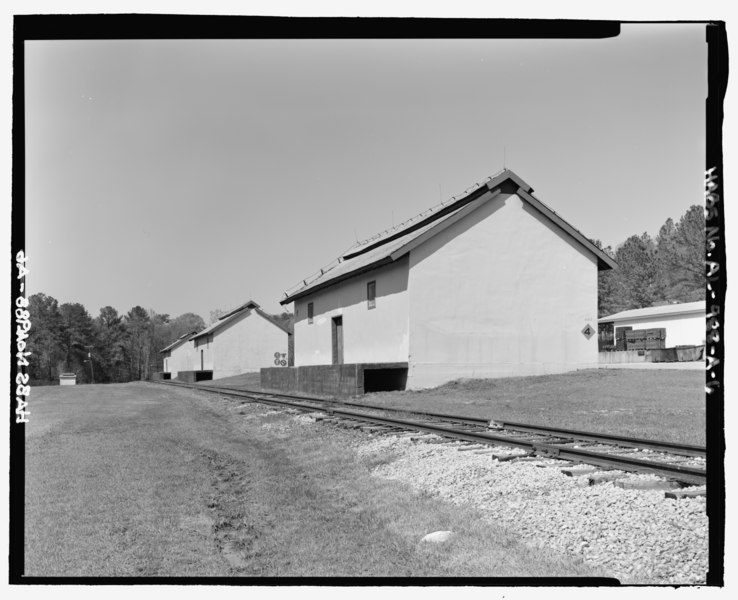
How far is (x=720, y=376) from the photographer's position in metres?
3.88

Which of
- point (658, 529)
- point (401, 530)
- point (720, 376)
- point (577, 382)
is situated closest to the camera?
point (720, 376)

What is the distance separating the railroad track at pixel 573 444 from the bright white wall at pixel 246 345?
40.4 m

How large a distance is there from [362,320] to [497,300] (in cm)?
579

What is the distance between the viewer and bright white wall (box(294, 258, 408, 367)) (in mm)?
24125

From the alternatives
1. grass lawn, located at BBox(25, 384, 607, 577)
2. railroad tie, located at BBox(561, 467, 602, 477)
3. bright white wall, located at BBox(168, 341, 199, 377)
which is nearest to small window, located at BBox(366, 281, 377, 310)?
grass lawn, located at BBox(25, 384, 607, 577)

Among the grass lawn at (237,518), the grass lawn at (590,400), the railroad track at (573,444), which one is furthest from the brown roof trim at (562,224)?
the grass lawn at (237,518)

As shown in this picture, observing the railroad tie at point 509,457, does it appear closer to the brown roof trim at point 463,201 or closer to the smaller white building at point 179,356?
the brown roof trim at point 463,201

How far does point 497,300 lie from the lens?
79.2ft

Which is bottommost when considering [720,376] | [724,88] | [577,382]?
[577,382]

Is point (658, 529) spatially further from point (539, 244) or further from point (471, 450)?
point (539, 244)

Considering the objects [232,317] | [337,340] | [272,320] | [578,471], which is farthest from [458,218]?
[272,320]

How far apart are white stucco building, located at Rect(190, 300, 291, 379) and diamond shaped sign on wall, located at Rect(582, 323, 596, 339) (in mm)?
31718

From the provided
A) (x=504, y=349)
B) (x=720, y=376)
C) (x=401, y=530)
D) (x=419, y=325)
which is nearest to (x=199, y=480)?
(x=401, y=530)

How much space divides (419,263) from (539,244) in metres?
4.78
